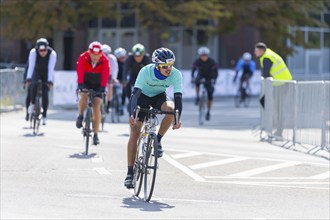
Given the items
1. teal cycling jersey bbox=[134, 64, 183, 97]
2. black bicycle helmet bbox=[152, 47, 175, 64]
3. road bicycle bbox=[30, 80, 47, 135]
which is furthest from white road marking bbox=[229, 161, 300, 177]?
road bicycle bbox=[30, 80, 47, 135]

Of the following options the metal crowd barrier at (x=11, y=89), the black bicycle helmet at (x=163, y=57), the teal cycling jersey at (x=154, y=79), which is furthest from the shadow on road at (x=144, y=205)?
the metal crowd barrier at (x=11, y=89)

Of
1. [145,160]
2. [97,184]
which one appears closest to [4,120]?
[97,184]

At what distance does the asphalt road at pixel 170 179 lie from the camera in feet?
36.3

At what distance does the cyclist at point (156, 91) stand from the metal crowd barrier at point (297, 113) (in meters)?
6.33

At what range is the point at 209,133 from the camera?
2191 centimetres

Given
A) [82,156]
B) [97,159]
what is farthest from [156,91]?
[82,156]

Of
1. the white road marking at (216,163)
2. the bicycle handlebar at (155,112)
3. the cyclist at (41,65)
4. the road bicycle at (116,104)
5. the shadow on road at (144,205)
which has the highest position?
the cyclist at (41,65)

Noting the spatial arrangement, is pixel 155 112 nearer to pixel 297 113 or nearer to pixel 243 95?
pixel 297 113

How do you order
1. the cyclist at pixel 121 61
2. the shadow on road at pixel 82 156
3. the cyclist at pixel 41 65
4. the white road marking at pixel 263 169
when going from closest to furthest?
the white road marking at pixel 263 169 < the shadow on road at pixel 82 156 < the cyclist at pixel 41 65 < the cyclist at pixel 121 61

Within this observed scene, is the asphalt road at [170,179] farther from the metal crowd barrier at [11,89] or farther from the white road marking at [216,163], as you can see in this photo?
the metal crowd barrier at [11,89]

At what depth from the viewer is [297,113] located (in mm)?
18406

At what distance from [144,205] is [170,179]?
260 cm

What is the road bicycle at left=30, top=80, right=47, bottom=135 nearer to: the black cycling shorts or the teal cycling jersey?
the black cycling shorts

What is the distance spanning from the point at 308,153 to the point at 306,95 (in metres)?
1.19
